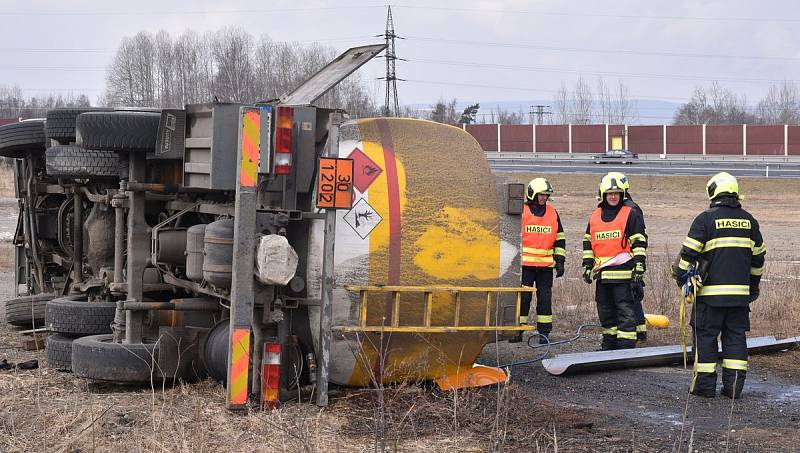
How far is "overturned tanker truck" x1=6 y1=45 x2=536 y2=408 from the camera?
5.84 m

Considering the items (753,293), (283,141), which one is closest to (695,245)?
(753,293)

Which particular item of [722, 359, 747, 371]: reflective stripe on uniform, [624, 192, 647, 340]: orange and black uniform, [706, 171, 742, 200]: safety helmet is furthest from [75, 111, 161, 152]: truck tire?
[624, 192, 647, 340]: orange and black uniform

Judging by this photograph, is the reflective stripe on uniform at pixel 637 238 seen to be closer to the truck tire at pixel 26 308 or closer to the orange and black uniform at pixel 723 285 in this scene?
the orange and black uniform at pixel 723 285

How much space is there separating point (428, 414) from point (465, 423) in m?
0.25

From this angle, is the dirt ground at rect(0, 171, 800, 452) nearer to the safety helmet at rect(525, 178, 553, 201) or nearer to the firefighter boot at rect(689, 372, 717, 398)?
the firefighter boot at rect(689, 372, 717, 398)

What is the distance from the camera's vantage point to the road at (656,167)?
126 feet

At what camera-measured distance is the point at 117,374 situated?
22.1ft

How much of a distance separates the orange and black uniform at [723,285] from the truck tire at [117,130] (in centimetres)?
373

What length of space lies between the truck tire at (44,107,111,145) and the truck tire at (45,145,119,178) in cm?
15

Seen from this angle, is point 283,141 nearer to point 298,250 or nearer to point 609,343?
point 298,250

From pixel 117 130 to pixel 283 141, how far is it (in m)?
1.53

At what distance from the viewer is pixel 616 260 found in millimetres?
9477

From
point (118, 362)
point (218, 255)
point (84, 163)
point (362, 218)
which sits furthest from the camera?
point (84, 163)

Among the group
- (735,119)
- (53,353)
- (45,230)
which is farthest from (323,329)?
(735,119)
